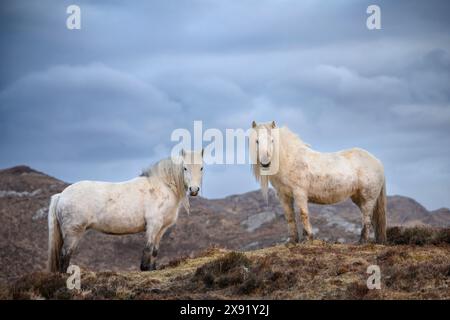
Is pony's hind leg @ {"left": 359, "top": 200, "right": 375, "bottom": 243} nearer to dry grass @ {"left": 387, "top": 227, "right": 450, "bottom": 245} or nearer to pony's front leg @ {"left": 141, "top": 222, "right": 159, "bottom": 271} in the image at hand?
dry grass @ {"left": 387, "top": 227, "right": 450, "bottom": 245}

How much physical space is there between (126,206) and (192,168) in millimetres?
1837

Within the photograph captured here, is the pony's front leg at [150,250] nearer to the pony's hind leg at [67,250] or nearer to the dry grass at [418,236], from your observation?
the pony's hind leg at [67,250]

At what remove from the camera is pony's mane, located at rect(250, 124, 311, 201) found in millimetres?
16109

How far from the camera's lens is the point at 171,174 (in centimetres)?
1575

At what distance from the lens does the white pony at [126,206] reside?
48.0 ft

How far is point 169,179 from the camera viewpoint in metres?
15.7

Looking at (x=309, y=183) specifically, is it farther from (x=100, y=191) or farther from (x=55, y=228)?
(x=55, y=228)

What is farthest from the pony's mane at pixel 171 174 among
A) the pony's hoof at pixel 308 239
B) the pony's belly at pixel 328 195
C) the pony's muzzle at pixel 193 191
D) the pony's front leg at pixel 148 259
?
the pony's belly at pixel 328 195

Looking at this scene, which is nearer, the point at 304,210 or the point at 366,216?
the point at 304,210

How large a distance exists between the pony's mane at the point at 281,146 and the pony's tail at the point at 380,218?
9.19ft

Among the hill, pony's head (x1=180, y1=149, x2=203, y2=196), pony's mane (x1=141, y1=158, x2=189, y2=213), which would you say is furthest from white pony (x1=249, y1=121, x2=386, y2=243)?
pony's mane (x1=141, y1=158, x2=189, y2=213)

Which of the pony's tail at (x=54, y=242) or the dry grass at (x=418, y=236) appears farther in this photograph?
the dry grass at (x=418, y=236)

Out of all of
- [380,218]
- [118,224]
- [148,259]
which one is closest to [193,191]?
[118,224]

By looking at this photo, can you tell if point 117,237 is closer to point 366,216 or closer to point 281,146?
point 366,216
